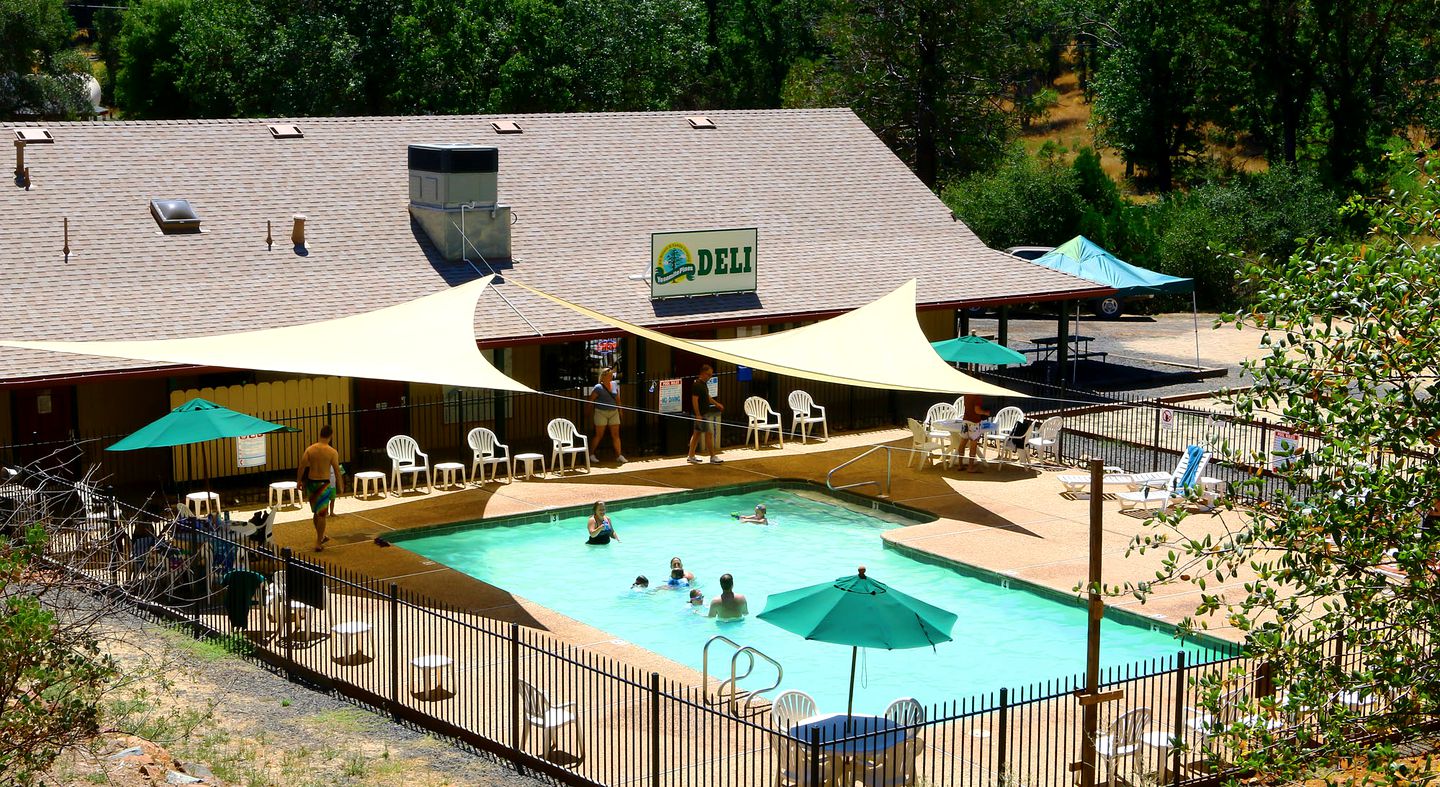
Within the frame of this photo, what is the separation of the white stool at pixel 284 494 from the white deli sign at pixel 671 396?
621 centimetres

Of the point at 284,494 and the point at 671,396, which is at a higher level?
the point at 671,396

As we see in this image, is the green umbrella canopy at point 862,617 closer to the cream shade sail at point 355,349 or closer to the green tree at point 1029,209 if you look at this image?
the cream shade sail at point 355,349

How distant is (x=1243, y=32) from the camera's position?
54375 millimetres

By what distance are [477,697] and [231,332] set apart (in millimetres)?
10496

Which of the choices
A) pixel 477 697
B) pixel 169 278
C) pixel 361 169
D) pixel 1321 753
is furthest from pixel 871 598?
pixel 361 169

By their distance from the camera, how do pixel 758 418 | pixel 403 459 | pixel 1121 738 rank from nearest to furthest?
pixel 1121 738
pixel 403 459
pixel 758 418

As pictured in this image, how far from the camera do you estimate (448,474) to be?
25.9 metres

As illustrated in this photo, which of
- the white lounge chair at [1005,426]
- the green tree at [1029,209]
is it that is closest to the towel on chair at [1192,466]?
the white lounge chair at [1005,426]

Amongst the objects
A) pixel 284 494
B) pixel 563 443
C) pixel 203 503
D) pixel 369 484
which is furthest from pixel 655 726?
pixel 563 443

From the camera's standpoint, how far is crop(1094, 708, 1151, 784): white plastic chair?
14.2 metres

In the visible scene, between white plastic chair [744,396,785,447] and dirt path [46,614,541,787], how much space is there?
41.4 ft

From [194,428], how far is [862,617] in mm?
10384

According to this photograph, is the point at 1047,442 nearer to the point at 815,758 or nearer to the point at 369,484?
the point at 369,484

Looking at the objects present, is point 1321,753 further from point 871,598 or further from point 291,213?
point 291,213
